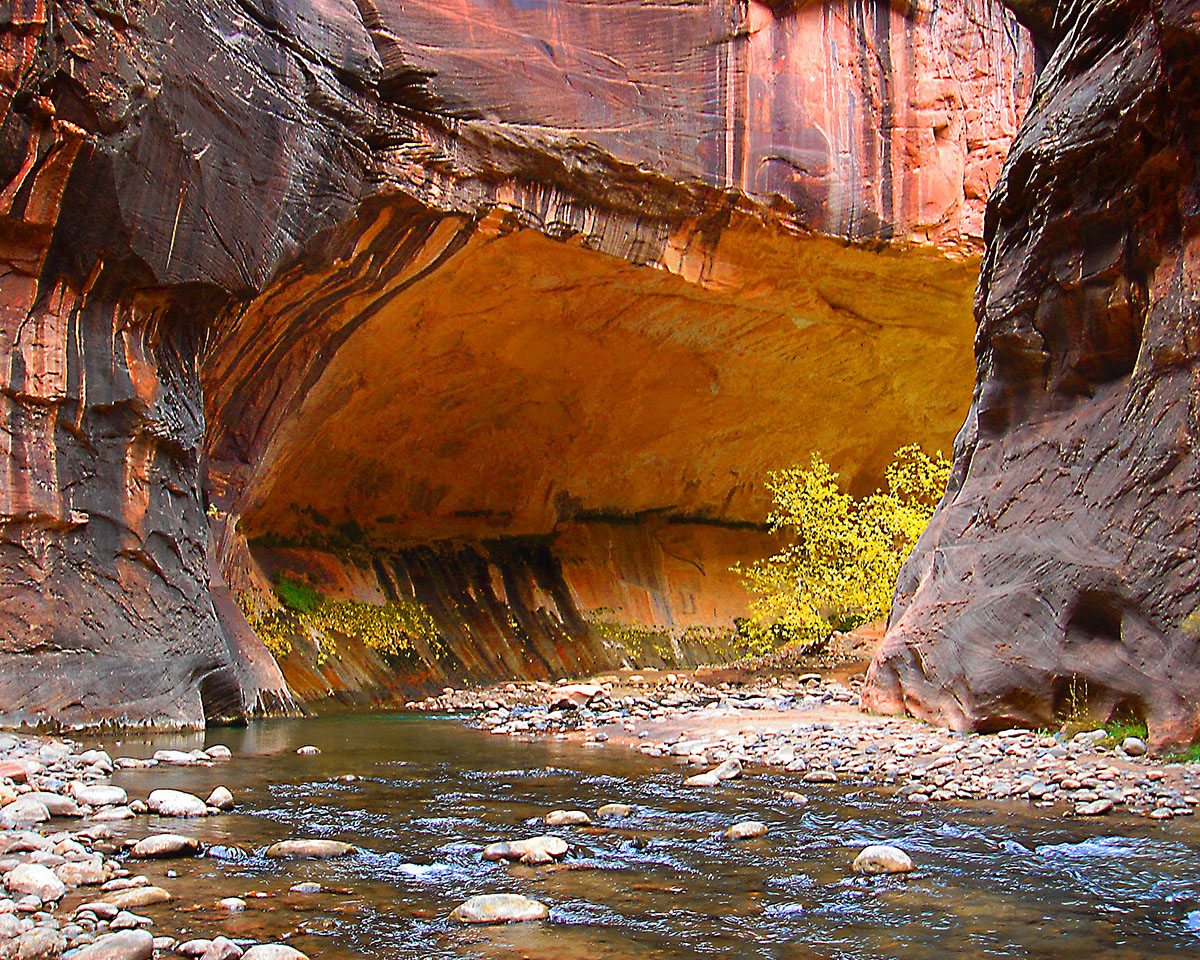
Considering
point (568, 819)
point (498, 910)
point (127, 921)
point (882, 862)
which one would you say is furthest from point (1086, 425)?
point (127, 921)

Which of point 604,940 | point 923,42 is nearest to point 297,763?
point 604,940

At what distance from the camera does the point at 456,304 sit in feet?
46.2

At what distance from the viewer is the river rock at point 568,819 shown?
4.40 m

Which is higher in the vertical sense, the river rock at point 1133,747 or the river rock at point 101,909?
the river rock at point 101,909

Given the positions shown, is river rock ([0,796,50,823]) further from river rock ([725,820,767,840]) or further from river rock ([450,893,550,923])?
river rock ([725,820,767,840])

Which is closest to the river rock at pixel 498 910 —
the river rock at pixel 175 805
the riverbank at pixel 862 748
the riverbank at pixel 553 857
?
the riverbank at pixel 553 857

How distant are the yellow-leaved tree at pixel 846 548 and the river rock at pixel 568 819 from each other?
Result: 1038 centimetres

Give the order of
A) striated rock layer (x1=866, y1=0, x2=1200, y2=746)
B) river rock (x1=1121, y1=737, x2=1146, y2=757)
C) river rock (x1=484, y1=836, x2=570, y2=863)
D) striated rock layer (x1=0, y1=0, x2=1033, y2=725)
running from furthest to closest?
1. striated rock layer (x1=0, y1=0, x2=1033, y2=725)
2. striated rock layer (x1=866, y1=0, x2=1200, y2=746)
3. river rock (x1=1121, y1=737, x2=1146, y2=757)
4. river rock (x1=484, y1=836, x2=570, y2=863)

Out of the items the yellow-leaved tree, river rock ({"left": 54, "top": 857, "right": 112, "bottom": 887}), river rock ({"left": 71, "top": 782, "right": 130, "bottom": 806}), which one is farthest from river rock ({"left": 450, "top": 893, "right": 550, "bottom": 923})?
the yellow-leaved tree

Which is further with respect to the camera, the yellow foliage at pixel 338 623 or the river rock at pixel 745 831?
the yellow foliage at pixel 338 623

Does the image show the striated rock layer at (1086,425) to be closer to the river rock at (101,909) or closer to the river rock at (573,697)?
the river rock at (573,697)

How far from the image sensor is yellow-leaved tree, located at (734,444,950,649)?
14953 mm

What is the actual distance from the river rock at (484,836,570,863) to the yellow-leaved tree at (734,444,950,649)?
11060 millimetres

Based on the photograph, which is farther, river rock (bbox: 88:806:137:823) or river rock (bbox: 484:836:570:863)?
river rock (bbox: 88:806:137:823)
